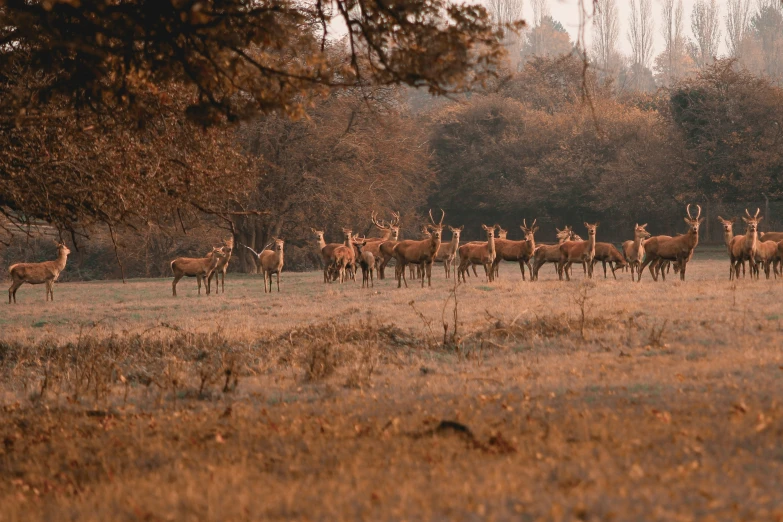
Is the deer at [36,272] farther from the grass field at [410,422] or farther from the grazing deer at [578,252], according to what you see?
the grazing deer at [578,252]

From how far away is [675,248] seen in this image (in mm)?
25297

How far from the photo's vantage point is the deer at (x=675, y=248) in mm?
24734

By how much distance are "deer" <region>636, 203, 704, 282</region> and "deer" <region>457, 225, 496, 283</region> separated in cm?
440

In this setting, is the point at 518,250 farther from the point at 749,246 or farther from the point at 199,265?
the point at 199,265

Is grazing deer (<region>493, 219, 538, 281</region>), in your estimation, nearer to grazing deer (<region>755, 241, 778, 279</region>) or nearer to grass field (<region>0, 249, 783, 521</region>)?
grazing deer (<region>755, 241, 778, 279</region>)

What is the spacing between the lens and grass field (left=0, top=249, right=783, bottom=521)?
5.08 m

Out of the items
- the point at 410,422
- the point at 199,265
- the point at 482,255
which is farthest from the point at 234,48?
the point at 482,255

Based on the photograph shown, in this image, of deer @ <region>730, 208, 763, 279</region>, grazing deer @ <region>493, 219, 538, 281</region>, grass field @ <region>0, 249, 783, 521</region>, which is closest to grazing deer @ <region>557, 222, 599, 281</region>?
grazing deer @ <region>493, 219, 538, 281</region>

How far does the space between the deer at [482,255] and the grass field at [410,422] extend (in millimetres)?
11316

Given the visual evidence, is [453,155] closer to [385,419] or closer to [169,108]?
[169,108]

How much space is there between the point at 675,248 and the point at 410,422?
1985 cm

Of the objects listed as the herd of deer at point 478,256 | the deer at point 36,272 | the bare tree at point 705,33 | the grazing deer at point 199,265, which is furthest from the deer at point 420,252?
the bare tree at point 705,33

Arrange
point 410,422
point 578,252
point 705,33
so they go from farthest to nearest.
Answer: point 705,33 → point 578,252 → point 410,422

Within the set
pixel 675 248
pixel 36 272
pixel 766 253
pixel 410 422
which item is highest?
pixel 675 248
